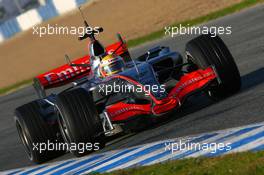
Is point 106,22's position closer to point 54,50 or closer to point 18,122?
point 54,50

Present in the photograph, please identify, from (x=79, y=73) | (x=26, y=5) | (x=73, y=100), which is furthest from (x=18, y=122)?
(x=26, y=5)

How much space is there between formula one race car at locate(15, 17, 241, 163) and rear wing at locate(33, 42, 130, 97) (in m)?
1.09

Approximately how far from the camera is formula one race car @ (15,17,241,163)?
9.25 metres

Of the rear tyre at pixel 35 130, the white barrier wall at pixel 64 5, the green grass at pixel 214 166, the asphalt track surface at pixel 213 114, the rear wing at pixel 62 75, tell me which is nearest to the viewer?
the green grass at pixel 214 166

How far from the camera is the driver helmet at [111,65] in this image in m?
11.0

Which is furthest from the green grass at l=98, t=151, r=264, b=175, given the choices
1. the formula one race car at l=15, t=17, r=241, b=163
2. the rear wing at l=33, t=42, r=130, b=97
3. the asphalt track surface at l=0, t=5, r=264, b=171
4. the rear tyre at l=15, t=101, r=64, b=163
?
the rear wing at l=33, t=42, r=130, b=97

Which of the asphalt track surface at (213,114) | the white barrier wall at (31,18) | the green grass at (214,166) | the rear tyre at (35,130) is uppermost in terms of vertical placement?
the rear tyre at (35,130)

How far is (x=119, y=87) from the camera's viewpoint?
10172 millimetres

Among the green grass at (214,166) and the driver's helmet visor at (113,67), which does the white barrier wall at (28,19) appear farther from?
the green grass at (214,166)

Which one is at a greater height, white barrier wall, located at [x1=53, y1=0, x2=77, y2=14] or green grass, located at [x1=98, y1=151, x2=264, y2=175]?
green grass, located at [x1=98, y1=151, x2=264, y2=175]

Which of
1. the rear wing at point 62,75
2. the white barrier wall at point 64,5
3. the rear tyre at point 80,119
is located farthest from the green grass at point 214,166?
the white barrier wall at point 64,5

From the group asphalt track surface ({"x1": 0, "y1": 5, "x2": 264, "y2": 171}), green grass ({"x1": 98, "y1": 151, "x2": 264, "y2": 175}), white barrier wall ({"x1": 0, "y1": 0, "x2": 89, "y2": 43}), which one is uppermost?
green grass ({"x1": 98, "y1": 151, "x2": 264, "y2": 175})

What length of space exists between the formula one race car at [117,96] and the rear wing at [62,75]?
1094mm

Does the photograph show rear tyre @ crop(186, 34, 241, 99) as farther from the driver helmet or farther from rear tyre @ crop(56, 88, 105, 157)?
rear tyre @ crop(56, 88, 105, 157)
